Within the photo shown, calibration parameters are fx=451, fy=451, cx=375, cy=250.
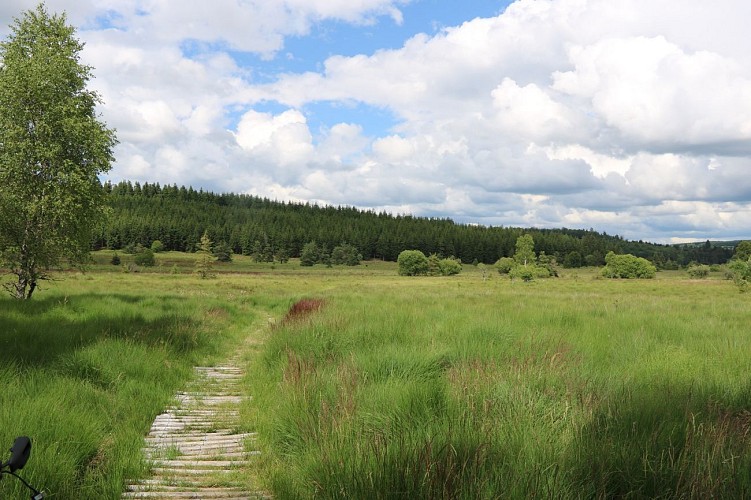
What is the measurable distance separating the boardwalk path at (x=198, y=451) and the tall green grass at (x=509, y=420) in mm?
374

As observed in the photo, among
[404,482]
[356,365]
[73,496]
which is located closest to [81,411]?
[73,496]

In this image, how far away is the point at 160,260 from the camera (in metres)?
119

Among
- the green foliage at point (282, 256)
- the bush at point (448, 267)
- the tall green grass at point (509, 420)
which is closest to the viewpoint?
the tall green grass at point (509, 420)

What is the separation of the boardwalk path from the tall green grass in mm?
374

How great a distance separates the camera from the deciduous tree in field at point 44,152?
→ 15539 mm

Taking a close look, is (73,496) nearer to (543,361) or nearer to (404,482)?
(404,482)

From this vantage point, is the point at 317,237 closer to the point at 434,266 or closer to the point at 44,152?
the point at 434,266

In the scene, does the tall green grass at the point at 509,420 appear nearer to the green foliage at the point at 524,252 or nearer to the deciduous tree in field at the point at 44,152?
the deciduous tree in field at the point at 44,152

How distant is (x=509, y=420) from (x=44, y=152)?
17542mm

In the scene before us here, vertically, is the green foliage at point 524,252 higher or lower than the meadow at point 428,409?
higher

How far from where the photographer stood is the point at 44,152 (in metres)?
15.5

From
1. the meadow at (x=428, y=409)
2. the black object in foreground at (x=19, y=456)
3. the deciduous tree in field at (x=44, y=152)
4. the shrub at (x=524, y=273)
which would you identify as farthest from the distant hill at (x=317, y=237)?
the black object in foreground at (x=19, y=456)

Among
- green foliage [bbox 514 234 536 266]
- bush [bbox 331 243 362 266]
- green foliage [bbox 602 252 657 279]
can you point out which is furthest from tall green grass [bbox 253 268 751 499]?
bush [bbox 331 243 362 266]

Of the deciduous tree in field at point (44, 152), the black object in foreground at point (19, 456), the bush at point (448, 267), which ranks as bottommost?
the bush at point (448, 267)
